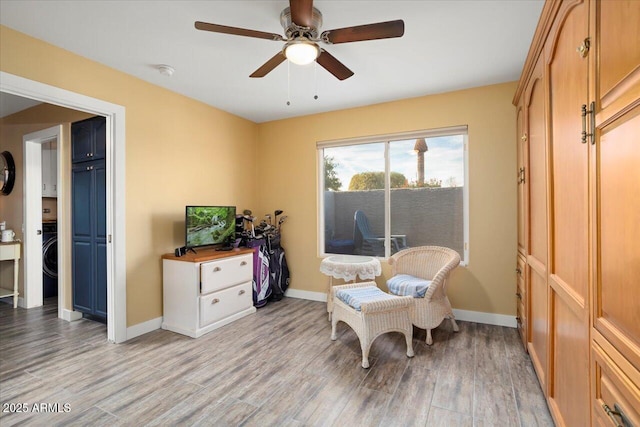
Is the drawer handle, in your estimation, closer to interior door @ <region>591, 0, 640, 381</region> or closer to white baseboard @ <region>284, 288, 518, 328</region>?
interior door @ <region>591, 0, 640, 381</region>

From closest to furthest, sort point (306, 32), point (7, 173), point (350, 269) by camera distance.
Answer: point (306, 32) → point (350, 269) → point (7, 173)

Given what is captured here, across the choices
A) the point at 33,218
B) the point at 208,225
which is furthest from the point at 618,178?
the point at 33,218

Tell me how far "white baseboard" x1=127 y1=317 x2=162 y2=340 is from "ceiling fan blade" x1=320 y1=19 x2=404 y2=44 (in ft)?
9.94

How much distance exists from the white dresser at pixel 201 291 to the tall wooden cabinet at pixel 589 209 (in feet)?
9.02

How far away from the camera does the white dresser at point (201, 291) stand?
2.94 meters

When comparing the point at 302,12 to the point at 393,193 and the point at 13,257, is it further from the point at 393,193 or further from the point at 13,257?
the point at 13,257

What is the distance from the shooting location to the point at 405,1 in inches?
73.8

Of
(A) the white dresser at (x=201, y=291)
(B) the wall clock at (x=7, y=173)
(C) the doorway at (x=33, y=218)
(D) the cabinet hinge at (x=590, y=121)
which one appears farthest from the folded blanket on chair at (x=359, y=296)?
(B) the wall clock at (x=7, y=173)

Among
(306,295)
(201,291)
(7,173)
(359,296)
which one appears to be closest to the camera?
(359,296)

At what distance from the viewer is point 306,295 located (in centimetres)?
415

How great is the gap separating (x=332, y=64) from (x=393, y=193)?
1944 millimetres

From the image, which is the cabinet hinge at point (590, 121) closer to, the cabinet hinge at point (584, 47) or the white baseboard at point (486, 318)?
the cabinet hinge at point (584, 47)

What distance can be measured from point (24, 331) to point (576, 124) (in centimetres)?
467

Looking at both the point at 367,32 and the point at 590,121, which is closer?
the point at 590,121
